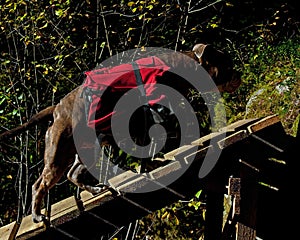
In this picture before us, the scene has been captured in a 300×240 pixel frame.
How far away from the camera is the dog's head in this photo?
304 centimetres

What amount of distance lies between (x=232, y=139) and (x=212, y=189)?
1.79 feet

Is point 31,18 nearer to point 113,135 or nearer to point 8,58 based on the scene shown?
point 8,58

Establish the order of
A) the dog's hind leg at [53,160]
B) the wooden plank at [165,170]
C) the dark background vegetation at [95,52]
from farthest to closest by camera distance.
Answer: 1. the dark background vegetation at [95,52]
2. the dog's hind leg at [53,160]
3. the wooden plank at [165,170]

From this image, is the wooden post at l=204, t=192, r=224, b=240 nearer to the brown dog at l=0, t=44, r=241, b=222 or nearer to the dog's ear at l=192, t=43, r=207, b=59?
the brown dog at l=0, t=44, r=241, b=222

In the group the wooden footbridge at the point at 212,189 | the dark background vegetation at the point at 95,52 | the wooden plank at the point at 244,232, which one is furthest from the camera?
the dark background vegetation at the point at 95,52

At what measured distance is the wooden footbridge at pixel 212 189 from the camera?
2605 mm

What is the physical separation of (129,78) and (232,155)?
954 mm

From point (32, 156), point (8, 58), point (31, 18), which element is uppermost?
point (31, 18)

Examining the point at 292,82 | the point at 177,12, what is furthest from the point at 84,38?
the point at 292,82

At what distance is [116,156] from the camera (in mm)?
6422

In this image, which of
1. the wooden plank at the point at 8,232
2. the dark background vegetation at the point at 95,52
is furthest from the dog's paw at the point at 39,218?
the dark background vegetation at the point at 95,52

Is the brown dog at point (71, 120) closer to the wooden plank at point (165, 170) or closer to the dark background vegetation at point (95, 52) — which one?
the wooden plank at point (165, 170)

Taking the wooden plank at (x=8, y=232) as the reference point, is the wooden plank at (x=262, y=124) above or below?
above

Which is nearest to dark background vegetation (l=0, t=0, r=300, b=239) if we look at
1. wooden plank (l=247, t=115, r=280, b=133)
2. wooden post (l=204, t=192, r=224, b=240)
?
wooden post (l=204, t=192, r=224, b=240)
